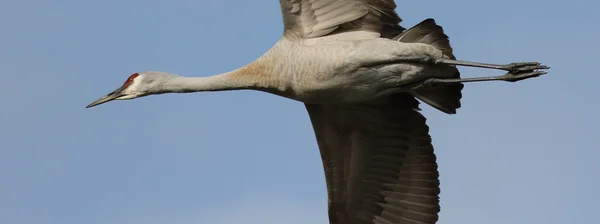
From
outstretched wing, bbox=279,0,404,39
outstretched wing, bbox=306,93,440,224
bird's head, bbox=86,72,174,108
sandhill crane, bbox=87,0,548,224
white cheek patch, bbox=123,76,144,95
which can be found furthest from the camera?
outstretched wing, bbox=306,93,440,224

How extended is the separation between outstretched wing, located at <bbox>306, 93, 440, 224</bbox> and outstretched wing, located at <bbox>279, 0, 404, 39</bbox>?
127cm

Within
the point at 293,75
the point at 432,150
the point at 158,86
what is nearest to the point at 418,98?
the point at 432,150

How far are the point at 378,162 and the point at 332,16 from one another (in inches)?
102

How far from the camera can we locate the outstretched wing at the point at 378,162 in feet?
62.2

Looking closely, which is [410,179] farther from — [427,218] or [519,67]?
[519,67]

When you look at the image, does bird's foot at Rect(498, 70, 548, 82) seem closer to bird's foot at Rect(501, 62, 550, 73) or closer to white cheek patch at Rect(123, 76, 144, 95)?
bird's foot at Rect(501, 62, 550, 73)

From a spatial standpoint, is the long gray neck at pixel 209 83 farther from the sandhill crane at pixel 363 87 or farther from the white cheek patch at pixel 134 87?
the white cheek patch at pixel 134 87

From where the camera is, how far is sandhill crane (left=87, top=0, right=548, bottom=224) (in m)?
17.4

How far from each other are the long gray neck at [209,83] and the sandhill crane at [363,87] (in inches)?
0.5

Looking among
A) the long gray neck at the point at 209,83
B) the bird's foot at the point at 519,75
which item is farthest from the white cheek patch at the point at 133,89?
the bird's foot at the point at 519,75

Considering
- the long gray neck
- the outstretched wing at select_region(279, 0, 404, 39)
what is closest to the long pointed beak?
the long gray neck

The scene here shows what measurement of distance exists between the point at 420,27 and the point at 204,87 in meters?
2.88

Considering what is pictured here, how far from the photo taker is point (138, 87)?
18.3 metres

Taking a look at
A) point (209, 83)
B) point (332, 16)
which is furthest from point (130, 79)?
point (332, 16)
